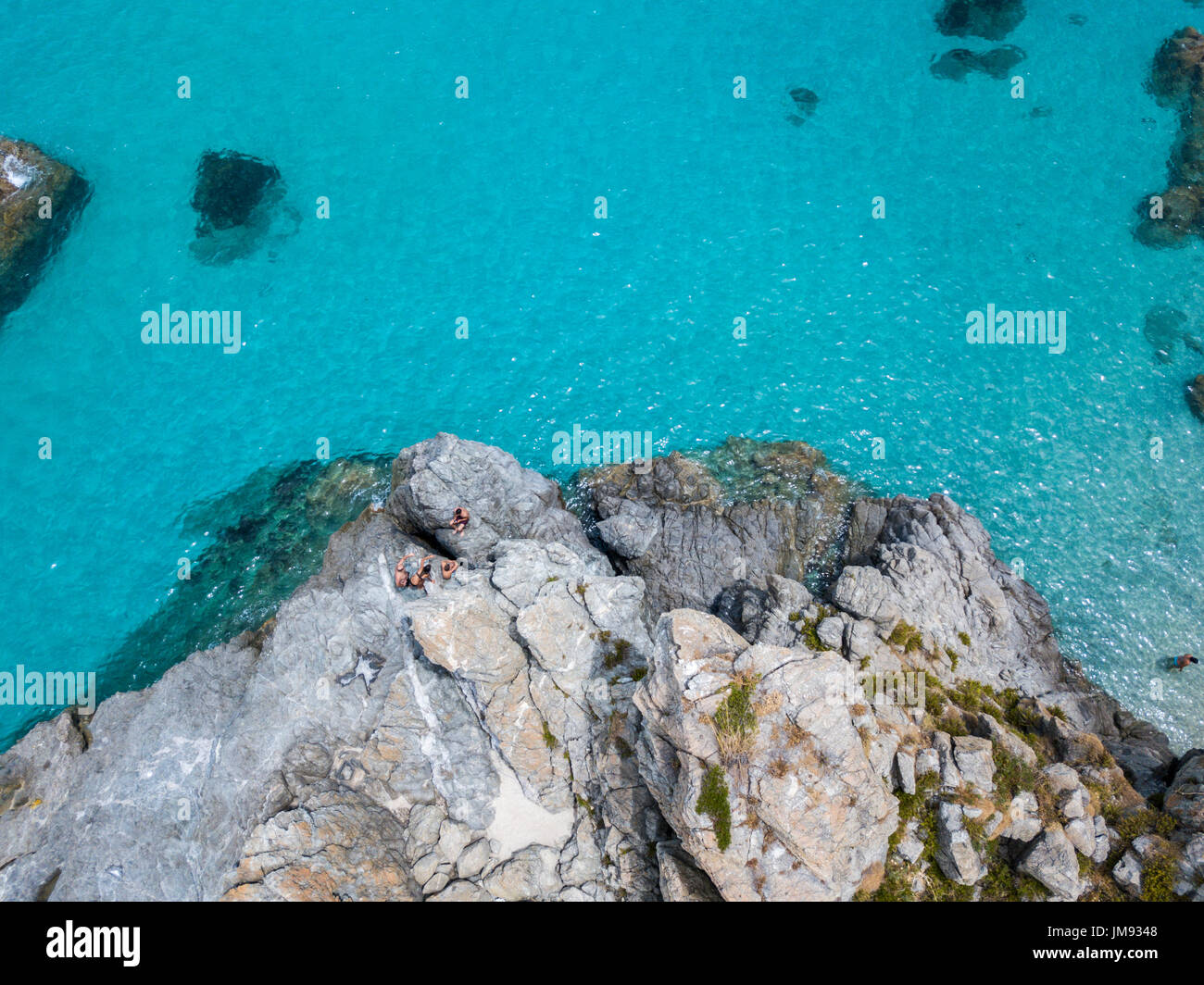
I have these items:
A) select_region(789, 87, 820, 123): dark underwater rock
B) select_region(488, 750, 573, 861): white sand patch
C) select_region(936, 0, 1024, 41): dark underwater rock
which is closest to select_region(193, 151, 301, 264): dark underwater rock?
select_region(789, 87, 820, 123): dark underwater rock

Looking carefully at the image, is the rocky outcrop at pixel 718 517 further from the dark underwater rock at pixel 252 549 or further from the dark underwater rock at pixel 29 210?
the dark underwater rock at pixel 29 210

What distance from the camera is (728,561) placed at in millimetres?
28281

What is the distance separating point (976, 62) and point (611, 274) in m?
21.4

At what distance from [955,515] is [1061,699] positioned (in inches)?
271

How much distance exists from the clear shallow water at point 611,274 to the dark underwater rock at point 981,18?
93cm

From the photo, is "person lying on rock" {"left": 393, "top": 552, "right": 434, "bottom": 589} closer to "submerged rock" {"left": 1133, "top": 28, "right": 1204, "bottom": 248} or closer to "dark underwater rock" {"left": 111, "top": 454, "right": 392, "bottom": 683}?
"dark underwater rock" {"left": 111, "top": 454, "right": 392, "bottom": 683}

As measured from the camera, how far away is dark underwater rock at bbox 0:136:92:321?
34000 mm

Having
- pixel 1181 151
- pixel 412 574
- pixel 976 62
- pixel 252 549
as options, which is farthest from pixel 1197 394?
pixel 252 549

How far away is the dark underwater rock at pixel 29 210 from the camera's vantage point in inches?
1339

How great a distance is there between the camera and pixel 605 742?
2256cm

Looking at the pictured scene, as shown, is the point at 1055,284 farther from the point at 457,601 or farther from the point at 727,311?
the point at 457,601

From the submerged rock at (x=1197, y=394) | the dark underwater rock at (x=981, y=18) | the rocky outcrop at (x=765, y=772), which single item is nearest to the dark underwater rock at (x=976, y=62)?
the dark underwater rock at (x=981, y=18)

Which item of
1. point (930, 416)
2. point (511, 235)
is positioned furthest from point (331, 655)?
point (930, 416)

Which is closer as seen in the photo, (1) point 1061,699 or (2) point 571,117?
(1) point 1061,699
